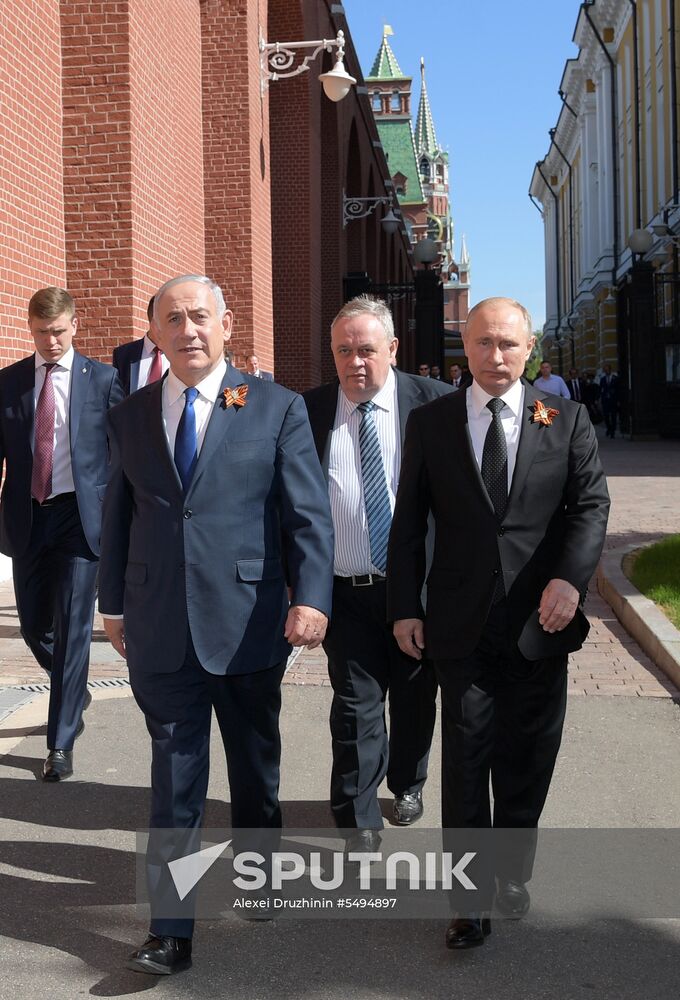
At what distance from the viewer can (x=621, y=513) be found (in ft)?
49.5

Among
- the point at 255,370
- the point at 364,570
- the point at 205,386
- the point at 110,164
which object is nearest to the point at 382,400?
the point at 364,570

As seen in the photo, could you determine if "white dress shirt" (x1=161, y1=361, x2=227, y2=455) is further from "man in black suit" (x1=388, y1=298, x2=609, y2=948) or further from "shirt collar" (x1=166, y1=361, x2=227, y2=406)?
"man in black suit" (x1=388, y1=298, x2=609, y2=948)

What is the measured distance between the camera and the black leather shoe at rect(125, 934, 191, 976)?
3.59 meters

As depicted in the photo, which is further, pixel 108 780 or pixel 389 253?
pixel 389 253

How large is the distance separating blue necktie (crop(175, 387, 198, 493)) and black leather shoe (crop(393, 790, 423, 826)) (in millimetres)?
1804

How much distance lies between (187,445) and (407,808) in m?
1.89

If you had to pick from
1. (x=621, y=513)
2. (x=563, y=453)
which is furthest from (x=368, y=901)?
(x=621, y=513)

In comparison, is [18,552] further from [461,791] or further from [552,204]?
[552,204]

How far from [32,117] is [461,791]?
28.9 ft

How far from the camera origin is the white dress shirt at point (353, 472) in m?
4.79

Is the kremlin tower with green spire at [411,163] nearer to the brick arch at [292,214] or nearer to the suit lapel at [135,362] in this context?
the brick arch at [292,214]

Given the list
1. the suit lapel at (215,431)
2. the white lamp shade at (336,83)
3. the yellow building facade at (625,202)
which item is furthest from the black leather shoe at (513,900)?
the yellow building facade at (625,202)

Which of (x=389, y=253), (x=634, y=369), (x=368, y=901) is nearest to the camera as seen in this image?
(x=368, y=901)

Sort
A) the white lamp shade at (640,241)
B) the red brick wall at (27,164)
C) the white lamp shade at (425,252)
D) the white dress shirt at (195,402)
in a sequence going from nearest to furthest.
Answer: the white dress shirt at (195,402) → the red brick wall at (27,164) → the white lamp shade at (425,252) → the white lamp shade at (640,241)
